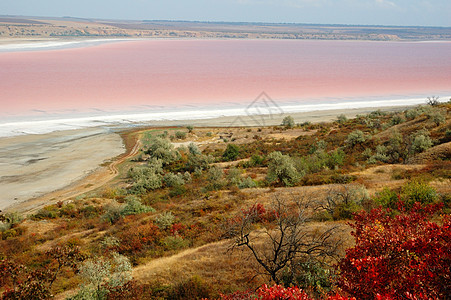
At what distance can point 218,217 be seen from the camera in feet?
42.6

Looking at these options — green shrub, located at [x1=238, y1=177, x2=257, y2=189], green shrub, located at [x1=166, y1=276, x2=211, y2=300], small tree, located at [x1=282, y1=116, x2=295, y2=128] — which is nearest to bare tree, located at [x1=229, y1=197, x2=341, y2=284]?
green shrub, located at [x1=166, y1=276, x2=211, y2=300]

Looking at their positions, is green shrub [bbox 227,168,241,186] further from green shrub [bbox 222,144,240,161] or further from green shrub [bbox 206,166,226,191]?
green shrub [bbox 222,144,240,161]

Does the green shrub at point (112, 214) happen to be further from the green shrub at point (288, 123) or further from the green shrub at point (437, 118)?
the green shrub at point (288, 123)

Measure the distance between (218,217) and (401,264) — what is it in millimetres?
8682

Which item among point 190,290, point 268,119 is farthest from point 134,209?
point 268,119

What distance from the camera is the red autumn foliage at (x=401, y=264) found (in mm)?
4344

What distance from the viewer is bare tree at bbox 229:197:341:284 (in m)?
7.44

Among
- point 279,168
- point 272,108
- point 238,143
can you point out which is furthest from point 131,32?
point 279,168

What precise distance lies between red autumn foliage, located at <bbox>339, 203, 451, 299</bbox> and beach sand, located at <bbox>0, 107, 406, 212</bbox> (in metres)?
16.9

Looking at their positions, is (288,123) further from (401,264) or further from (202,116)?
(401,264)

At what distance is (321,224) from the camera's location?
10797mm

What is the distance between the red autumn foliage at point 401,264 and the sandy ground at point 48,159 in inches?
721

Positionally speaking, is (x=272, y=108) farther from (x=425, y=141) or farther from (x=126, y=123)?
(x=425, y=141)

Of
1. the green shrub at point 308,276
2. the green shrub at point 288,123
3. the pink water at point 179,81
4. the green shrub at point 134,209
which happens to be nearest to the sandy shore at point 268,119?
the green shrub at point 288,123
